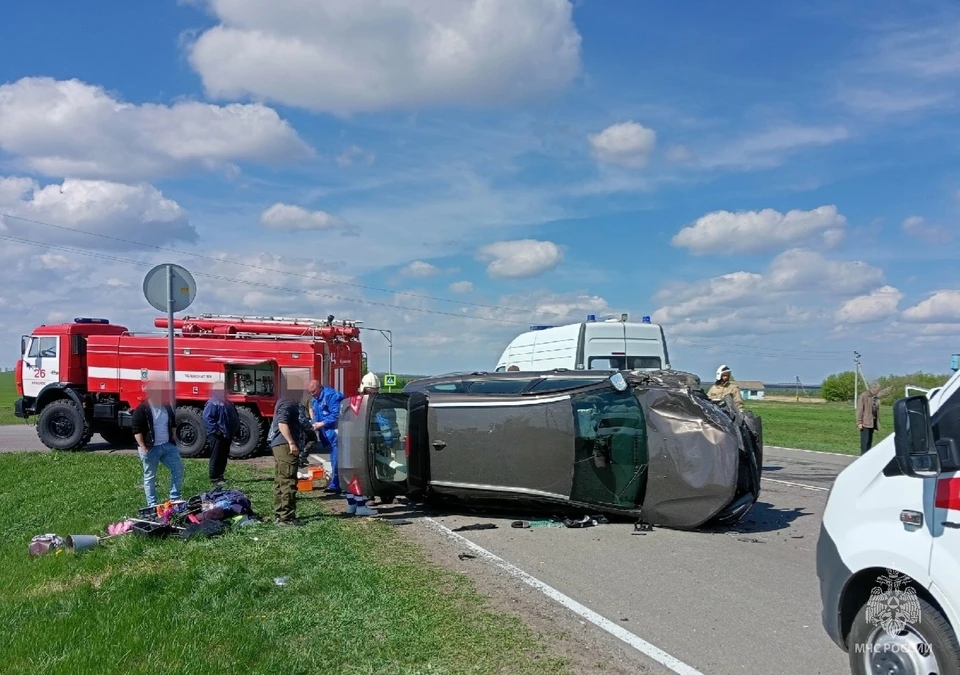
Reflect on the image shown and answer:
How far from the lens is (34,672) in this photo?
4.89 metres

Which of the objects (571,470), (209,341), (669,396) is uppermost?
(209,341)

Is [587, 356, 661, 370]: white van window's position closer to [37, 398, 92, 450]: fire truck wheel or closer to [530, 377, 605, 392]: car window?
[530, 377, 605, 392]: car window

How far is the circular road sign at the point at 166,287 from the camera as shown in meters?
10.5

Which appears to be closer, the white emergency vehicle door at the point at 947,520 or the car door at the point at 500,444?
the white emergency vehicle door at the point at 947,520

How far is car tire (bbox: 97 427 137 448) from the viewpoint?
20997 millimetres

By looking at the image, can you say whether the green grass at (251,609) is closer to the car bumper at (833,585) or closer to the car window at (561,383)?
the car bumper at (833,585)

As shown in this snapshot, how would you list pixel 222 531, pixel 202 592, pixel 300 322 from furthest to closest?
1. pixel 300 322
2. pixel 222 531
3. pixel 202 592

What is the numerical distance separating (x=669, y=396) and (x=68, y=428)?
1555cm

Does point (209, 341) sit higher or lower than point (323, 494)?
higher

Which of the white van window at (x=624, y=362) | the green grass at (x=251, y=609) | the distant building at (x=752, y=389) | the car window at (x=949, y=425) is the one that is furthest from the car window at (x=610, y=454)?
the distant building at (x=752, y=389)

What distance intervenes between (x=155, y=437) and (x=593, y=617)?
6.69 m

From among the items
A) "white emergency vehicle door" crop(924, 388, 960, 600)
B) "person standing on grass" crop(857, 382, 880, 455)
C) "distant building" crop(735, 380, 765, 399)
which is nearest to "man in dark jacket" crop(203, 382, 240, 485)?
"white emergency vehicle door" crop(924, 388, 960, 600)

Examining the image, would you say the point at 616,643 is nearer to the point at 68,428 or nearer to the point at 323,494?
the point at 323,494

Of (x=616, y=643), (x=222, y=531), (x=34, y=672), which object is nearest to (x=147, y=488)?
(x=222, y=531)
